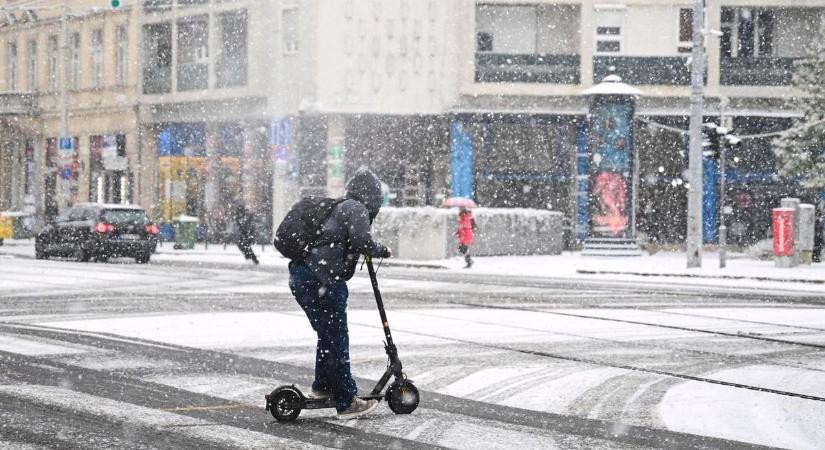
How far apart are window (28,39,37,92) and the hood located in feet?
155

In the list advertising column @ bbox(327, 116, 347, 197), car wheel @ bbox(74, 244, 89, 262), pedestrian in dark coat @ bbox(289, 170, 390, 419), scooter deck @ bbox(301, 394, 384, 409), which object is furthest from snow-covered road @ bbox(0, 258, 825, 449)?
advertising column @ bbox(327, 116, 347, 197)

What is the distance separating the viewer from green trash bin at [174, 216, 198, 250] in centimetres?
3934

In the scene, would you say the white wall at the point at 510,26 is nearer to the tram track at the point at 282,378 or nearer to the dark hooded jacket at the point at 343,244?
the tram track at the point at 282,378

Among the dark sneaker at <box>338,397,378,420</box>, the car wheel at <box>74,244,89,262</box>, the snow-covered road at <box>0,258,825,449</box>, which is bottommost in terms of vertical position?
the car wheel at <box>74,244,89,262</box>

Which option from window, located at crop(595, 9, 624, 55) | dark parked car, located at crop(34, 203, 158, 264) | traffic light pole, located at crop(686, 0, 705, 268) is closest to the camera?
traffic light pole, located at crop(686, 0, 705, 268)

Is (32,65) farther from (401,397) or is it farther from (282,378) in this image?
(401,397)

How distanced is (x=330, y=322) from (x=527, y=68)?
3391cm

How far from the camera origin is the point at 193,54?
1799 inches

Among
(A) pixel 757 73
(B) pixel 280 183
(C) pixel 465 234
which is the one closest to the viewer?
(C) pixel 465 234

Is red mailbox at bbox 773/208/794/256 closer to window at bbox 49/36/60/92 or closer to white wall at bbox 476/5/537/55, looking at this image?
white wall at bbox 476/5/537/55

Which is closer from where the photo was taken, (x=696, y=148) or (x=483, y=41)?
(x=696, y=148)

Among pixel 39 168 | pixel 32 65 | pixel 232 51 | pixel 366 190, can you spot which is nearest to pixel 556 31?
pixel 232 51

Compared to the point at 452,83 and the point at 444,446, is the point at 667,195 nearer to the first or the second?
the point at 452,83

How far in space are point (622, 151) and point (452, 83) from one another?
325 inches
